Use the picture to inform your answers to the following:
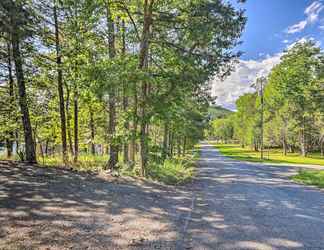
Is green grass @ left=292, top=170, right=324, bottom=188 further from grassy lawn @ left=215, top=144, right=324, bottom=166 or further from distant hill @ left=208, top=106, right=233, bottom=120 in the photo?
grassy lawn @ left=215, top=144, right=324, bottom=166

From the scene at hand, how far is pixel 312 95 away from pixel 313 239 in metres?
36.7

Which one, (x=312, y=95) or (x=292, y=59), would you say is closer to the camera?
(x=312, y=95)

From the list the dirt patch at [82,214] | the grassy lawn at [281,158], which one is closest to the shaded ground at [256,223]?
the dirt patch at [82,214]

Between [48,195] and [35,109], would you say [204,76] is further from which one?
[35,109]

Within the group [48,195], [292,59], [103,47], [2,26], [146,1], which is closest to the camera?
[48,195]

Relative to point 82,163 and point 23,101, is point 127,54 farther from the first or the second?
point 82,163

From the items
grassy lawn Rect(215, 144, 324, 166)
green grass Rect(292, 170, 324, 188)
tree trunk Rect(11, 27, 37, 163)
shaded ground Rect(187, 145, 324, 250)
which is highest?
tree trunk Rect(11, 27, 37, 163)

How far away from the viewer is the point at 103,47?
11.9 metres

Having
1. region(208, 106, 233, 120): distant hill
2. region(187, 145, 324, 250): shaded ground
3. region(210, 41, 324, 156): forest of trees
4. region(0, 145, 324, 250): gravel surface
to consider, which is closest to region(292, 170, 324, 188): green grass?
region(187, 145, 324, 250): shaded ground

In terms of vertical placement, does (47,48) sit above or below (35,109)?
above

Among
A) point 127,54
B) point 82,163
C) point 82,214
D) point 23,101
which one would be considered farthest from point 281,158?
point 82,214

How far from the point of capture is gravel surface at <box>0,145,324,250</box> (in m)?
3.71

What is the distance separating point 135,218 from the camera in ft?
15.9

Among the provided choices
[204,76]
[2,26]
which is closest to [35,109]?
[2,26]
